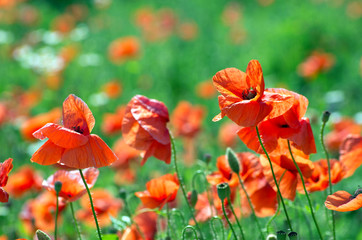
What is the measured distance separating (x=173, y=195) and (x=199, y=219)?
0.14 m

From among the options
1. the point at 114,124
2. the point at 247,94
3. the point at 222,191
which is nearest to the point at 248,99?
the point at 247,94

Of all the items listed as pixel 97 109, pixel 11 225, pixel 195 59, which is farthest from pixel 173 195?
pixel 195 59

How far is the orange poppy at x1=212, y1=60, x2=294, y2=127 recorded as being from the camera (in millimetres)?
1252

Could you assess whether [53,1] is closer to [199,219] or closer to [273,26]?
[273,26]

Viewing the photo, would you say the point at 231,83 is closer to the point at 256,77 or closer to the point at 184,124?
the point at 256,77

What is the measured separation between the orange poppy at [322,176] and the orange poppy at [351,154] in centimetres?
2

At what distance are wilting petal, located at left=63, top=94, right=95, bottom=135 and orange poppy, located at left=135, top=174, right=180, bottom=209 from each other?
312 mm

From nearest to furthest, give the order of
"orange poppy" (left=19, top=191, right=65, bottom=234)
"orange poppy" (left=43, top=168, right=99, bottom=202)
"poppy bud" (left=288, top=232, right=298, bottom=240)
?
1. "poppy bud" (left=288, top=232, right=298, bottom=240)
2. "orange poppy" (left=43, top=168, right=99, bottom=202)
3. "orange poppy" (left=19, top=191, right=65, bottom=234)

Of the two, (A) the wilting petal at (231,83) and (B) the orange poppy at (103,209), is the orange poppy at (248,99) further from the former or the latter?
(B) the orange poppy at (103,209)

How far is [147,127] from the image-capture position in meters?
1.51

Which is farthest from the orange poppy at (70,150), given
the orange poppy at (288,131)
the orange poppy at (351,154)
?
the orange poppy at (351,154)

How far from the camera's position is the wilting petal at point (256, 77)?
50.9 inches

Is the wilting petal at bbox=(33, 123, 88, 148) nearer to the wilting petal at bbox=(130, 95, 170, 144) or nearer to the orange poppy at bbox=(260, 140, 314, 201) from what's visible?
the wilting petal at bbox=(130, 95, 170, 144)

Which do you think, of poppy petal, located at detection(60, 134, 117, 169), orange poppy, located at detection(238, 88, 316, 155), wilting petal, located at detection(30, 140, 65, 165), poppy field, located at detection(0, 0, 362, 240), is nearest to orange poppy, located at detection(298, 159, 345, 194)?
poppy field, located at detection(0, 0, 362, 240)
